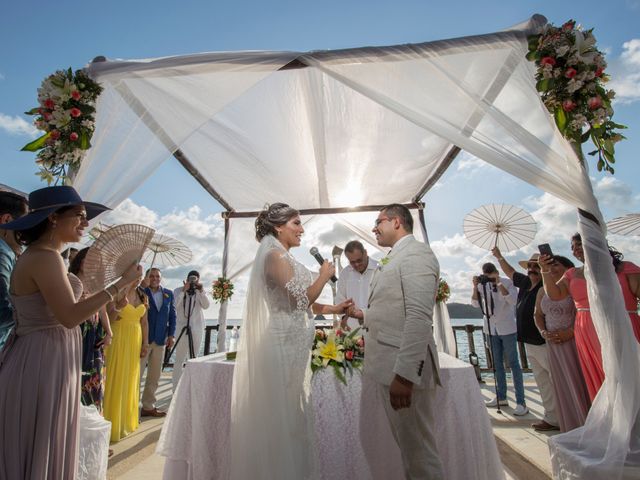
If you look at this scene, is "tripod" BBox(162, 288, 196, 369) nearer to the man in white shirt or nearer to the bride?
the man in white shirt

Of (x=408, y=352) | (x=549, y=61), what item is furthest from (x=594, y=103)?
(x=408, y=352)

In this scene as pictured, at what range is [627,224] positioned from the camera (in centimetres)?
477

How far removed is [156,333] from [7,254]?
364 cm

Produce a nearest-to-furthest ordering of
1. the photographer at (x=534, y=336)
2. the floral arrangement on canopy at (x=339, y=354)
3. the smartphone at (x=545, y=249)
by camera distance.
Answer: the floral arrangement on canopy at (x=339, y=354) < the smartphone at (x=545, y=249) < the photographer at (x=534, y=336)

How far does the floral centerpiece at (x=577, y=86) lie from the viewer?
7.77 feet

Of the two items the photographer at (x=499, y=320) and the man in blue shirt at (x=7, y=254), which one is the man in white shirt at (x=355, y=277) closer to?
the photographer at (x=499, y=320)

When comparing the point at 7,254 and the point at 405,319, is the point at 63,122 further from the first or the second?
the point at 405,319

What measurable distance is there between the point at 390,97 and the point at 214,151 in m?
2.93

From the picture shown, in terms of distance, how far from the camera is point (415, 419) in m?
1.80

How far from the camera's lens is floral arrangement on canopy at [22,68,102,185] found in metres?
2.62

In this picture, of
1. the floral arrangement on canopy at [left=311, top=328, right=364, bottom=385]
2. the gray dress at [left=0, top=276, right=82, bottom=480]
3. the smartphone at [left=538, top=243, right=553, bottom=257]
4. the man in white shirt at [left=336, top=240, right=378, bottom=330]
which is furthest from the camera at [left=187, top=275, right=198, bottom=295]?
the smartphone at [left=538, top=243, right=553, bottom=257]

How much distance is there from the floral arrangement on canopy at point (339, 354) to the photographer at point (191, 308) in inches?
169

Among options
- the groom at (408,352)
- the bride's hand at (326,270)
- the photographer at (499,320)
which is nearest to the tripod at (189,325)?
the bride's hand at (326,270)

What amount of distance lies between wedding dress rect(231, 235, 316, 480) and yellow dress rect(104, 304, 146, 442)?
2.84 m
